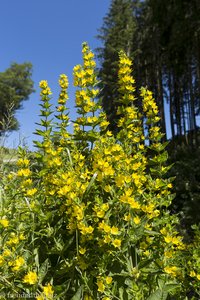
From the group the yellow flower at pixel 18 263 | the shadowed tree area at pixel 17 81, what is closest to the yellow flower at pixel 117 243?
the yellow flower at pixel 18 263

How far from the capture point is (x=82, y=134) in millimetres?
2102

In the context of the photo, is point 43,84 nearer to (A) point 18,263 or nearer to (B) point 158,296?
(A) point 18,263

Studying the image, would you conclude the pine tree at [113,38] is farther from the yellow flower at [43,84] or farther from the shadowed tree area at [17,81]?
the shadowed tree area at [17,81]

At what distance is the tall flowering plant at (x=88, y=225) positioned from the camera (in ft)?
4.98

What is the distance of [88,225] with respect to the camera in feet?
5.60

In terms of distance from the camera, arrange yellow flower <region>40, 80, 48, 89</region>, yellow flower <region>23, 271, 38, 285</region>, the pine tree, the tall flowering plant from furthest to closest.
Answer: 1. the pine tree
2. yellow flower <region>40, 80, 48, 89</region>
3. the tall flowering plant
4. yellow flower <region>23, 271, 38, 285</region>

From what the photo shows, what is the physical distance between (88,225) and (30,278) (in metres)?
0.42

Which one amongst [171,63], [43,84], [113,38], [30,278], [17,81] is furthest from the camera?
[17,81]

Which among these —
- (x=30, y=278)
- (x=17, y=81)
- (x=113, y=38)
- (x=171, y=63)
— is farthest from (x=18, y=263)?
(x=17, y=81)

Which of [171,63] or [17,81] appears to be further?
[17,81]

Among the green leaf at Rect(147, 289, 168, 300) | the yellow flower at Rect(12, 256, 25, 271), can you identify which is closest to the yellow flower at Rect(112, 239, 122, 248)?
the green leaf at Rect(147, 289, 168, 300)

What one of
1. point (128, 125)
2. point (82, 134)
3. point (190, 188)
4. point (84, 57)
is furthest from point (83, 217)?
point (190, 188)

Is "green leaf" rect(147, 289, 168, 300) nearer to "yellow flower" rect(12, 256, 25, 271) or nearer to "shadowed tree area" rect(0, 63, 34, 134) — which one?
"yellow flower" rect(12, 256, 25, 271)

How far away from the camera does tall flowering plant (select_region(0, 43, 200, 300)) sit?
1519 millimetres
